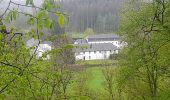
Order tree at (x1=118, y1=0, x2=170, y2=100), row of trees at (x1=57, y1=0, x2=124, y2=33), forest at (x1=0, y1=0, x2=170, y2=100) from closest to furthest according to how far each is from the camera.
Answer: forest at (x1=0, y1=0, x2=170, y2=100), tree at (x1=118, y1=0, x2=170, y2=100), row of trees at (x1=57, y1=0, x2=124, y2=33)

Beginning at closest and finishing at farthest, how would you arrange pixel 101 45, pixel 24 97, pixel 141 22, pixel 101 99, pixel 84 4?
pixel 24 97
pixel 141 22
pixel 101 99
pixel 101 45
pixel 84 4

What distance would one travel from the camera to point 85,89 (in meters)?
23.1

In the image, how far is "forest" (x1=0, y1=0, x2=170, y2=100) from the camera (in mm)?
4130

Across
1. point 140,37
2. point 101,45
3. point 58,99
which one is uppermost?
point 140,37

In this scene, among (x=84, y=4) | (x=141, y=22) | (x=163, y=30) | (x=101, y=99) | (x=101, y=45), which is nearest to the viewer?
(x=163, y=30)

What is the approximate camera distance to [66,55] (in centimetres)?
1788

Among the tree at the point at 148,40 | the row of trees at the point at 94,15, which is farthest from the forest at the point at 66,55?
the row of trees at the point at 94,15

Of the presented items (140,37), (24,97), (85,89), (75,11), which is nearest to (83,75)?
(85,89)

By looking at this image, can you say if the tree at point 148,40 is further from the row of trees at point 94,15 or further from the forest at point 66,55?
the row of trees at point 94,15

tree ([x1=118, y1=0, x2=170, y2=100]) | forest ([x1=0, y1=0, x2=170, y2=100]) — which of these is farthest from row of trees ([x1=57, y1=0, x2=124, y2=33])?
tree ([x1=118, y1=0, x2=170, y2=100])

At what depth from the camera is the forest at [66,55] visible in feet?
13.5

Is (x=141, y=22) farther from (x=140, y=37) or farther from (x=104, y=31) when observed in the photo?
(x=104, y=31)

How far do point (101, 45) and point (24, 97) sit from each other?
61.6 m

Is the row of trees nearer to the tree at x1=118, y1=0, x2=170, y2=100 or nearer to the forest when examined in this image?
the forest
